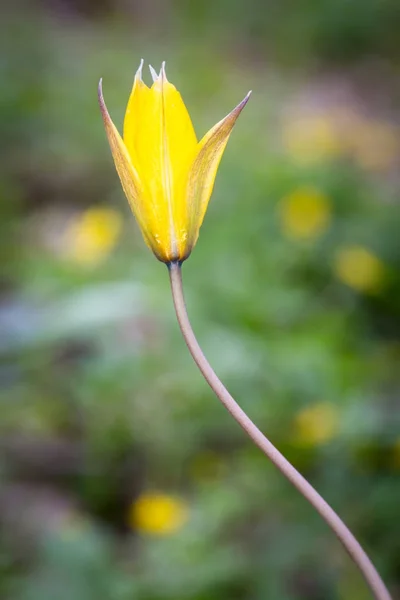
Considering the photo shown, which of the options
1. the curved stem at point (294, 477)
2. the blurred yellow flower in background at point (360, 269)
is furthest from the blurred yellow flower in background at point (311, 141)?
the curved stem at point (294, 477)

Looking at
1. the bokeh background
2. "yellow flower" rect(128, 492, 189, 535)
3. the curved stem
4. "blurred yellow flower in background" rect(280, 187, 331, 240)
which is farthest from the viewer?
"blurred yellow flower in background" rect(280, 187, 331, 240)

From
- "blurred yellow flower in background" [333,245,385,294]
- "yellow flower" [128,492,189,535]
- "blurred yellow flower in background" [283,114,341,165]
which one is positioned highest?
"blurred yellow flower in background" [283,114,341,165]

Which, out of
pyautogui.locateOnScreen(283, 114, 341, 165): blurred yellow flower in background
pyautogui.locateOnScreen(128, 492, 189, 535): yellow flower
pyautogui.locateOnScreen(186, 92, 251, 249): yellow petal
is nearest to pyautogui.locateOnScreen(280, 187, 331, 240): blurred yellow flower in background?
pyautogui.locateOnScreen(283, 114, 341, 165): blurred yellow flower in background

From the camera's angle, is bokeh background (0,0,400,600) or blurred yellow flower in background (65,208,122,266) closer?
bokeh background (0,0,400,600)

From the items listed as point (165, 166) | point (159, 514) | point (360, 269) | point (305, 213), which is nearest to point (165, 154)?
point (165, 166)

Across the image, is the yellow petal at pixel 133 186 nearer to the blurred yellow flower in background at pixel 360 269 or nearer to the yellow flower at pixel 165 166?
the yellow flower at pixel 165 166

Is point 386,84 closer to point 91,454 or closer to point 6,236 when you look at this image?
point 6,236

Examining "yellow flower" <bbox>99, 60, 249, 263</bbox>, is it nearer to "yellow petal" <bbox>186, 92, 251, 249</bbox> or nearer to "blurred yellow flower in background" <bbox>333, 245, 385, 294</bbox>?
"yellow petal" <bbox>186, 92, 251, 249</bbox>

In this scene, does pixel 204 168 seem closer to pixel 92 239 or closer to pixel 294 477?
pixel 294 477
